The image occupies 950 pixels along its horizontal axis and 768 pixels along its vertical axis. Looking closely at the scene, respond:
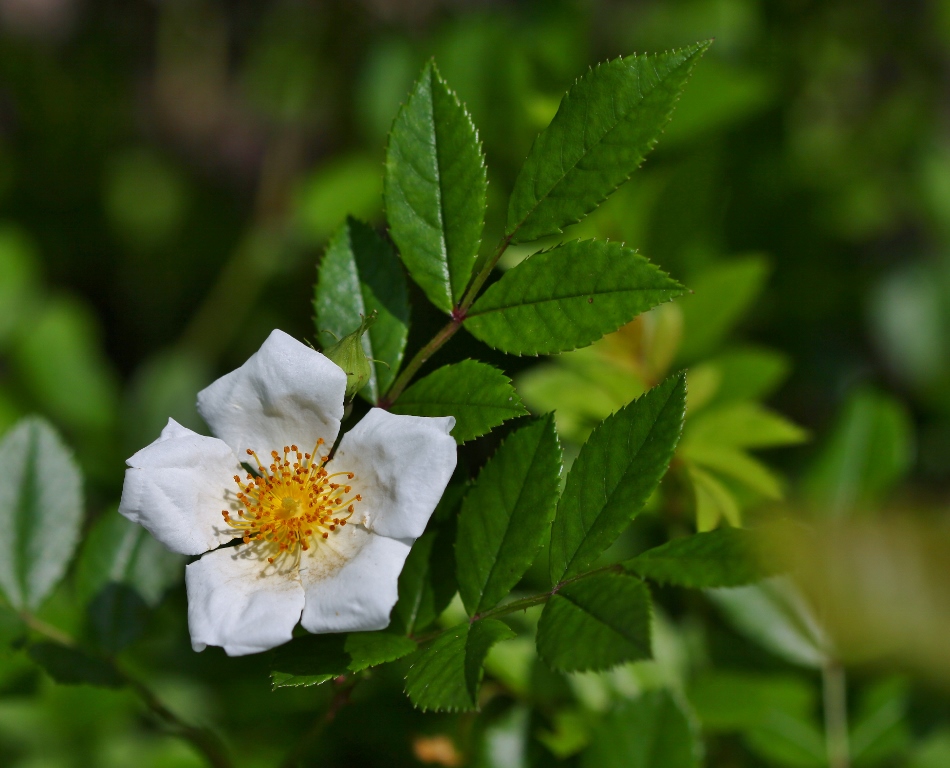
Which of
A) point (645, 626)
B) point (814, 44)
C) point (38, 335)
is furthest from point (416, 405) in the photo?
point (814, 44)

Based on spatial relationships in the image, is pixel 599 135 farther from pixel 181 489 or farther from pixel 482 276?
pixel 181 489

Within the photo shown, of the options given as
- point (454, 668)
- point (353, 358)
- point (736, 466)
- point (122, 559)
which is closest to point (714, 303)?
point (736, 466)

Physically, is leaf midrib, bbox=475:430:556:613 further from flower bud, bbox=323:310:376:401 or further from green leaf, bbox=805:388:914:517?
green leaf, bbox=805:388:914:517

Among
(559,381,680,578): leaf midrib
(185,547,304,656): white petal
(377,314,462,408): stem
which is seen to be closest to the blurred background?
(377,314,462,408): stem

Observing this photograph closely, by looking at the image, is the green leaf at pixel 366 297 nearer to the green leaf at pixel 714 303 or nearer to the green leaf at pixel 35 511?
the green leaf at pixel 35 511

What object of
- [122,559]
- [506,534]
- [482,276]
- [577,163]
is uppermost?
[577,163]

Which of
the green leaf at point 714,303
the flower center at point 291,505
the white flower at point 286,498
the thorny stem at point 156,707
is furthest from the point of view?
the green leaf at point 714,303

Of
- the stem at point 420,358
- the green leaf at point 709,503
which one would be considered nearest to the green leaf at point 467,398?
the stem at point 420,358
